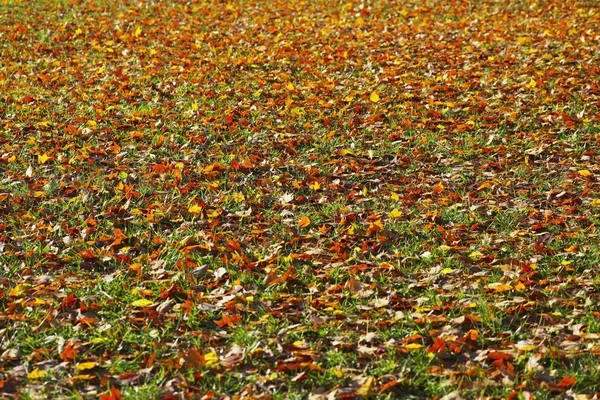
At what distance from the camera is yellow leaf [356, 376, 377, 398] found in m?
3.32

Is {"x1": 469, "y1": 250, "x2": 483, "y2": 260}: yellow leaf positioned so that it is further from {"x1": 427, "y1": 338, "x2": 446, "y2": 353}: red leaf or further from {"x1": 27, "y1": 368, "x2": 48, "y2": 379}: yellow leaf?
{"x1": 27, "y1": 368, "x2": 48, "y2": 379}: yellow leaf

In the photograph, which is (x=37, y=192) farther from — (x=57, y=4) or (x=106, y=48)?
(x=57, y=4)

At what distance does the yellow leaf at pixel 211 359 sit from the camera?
3506 millimetres

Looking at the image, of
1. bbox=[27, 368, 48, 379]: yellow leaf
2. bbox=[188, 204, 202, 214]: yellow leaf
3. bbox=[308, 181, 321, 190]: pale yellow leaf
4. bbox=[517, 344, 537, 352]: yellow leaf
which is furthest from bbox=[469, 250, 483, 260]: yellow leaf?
bbox=[27, 368, 48, 379]: yellow leaf

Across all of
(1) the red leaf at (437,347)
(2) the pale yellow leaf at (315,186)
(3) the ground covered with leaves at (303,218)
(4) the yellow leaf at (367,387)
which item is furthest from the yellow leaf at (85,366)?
(2) the pale yellow leaf at (315,186)

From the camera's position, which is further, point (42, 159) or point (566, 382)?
point (42, 159)

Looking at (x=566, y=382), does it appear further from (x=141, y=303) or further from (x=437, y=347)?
(x=141, y=303)

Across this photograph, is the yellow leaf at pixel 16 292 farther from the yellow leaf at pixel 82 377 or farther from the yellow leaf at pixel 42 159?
the yellow leaf at pixel 42 159

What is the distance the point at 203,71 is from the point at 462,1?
14.5 feet

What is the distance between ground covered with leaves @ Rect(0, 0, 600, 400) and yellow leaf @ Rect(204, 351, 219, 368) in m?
0.02

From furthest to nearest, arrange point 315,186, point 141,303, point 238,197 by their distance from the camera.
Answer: point 315,186 < point 238,197 < point 141,303

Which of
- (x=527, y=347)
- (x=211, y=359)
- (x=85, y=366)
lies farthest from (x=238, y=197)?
(x=527, y=347)

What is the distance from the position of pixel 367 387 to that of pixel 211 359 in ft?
2.32

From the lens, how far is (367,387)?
3.34m
